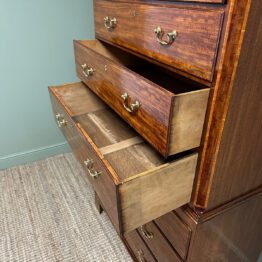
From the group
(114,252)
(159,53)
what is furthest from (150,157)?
(114,252)

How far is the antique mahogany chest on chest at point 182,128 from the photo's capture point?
0.47 meters

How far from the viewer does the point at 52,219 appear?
1307 millimetres

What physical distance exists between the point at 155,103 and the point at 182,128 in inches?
3.0

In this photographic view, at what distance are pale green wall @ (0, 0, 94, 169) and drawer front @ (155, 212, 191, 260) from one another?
1.14 m

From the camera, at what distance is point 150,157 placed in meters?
0.64

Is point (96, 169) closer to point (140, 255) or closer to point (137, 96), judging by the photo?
point (137, 96)

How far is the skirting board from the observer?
1.64 metres

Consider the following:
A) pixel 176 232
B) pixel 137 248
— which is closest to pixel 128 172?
pixel 176 232

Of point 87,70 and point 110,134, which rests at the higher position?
point 87,70

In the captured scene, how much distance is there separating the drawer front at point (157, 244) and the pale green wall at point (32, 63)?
105 cm

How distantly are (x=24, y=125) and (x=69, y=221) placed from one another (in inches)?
27.3

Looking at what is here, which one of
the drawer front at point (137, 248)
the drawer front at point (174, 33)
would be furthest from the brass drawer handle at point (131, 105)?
the drawer front at point (137, 248)

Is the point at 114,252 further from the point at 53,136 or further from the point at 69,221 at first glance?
the point at 53,136

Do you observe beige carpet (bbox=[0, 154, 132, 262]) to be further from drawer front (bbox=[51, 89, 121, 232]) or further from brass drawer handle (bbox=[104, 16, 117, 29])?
brass drawer handle (bbox=[104, 16, 117, 29])
